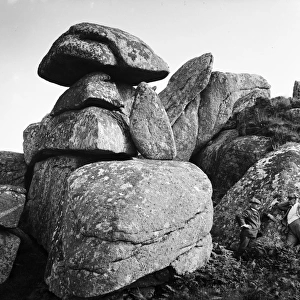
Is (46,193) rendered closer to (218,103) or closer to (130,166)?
(130,166)

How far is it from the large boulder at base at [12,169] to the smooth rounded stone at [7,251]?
173 inches

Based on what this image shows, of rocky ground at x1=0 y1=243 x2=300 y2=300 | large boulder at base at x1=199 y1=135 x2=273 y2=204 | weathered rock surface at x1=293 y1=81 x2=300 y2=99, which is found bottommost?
rocky ground at x1=0 y1=243 x2=300 y2=300

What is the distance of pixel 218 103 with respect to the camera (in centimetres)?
2162

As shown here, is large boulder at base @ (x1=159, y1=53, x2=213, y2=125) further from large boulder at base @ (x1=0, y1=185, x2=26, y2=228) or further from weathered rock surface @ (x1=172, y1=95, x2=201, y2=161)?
large boulder at base @ (x1=0, y1=185, x2=26, y2=228)

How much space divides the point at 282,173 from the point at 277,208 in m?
1.62

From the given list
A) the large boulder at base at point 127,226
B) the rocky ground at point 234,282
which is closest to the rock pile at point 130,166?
the large boulder at base at point 127,226

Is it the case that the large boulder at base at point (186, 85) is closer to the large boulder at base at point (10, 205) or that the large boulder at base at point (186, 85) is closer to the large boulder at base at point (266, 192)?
the large boulder at base at point (266, 192)

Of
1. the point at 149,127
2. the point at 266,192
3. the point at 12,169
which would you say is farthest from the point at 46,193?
the point at 266,192

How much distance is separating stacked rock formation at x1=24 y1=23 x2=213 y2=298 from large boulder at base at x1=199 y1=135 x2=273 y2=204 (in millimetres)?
4213

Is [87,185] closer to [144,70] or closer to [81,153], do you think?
[81,153]

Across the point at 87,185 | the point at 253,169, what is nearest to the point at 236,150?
the point at 253,169

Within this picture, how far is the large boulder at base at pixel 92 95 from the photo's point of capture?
15.3 metres

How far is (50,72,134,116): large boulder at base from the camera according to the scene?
50.3 feet

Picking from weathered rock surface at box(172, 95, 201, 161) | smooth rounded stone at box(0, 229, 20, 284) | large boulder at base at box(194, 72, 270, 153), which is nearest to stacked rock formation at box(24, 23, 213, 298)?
smooth rounded stone at box(0, 229, 20, 284)
